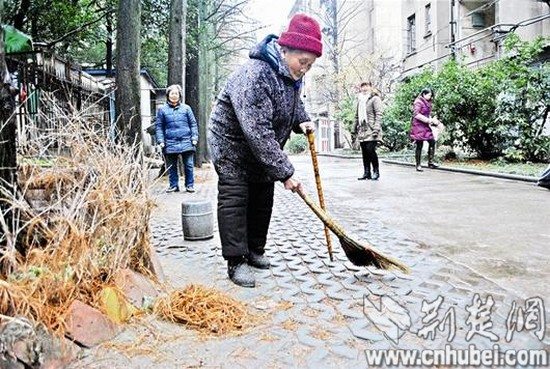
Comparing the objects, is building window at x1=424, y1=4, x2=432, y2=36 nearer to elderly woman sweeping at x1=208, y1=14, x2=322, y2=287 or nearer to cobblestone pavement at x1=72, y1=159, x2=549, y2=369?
cobblestone pavement at x1=72, y1=159, x2=549, y2=369

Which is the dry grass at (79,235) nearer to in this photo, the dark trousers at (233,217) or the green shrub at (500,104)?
the dark trousers at (233,217)

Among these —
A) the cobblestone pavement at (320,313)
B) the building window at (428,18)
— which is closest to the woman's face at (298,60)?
the cobblestone pavement at (320,313)

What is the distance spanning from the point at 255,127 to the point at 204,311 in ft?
3.82

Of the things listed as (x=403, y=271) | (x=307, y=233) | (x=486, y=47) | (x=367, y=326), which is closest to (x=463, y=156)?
(x=486, y=47)

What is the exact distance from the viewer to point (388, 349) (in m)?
2.48

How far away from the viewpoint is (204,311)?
2.90 metres

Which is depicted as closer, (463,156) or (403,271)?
(403,271)

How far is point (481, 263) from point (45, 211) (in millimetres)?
3091

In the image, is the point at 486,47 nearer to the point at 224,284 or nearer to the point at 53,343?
the point at 224,284

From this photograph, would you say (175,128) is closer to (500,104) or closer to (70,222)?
(70,222)

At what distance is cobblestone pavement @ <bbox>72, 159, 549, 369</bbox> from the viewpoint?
2.45m

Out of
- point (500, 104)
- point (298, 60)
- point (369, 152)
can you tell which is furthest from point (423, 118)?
point (298, 60)

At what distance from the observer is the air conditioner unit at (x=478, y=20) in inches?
909

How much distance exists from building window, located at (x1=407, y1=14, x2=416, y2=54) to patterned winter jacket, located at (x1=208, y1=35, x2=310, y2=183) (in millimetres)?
25066
